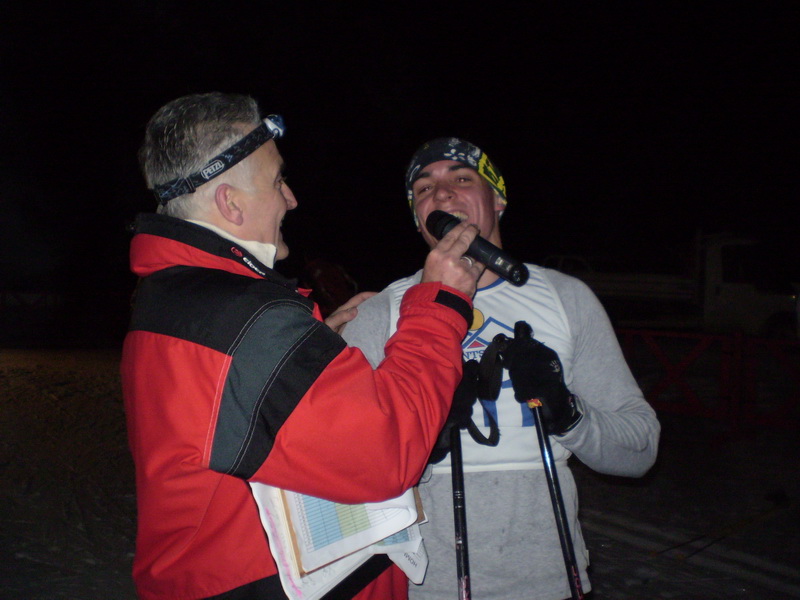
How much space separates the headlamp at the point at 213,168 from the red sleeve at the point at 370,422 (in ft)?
2.06

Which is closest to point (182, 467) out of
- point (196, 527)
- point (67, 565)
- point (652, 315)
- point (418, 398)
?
point (196, 527)

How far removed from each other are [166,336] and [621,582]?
4125 millimetres

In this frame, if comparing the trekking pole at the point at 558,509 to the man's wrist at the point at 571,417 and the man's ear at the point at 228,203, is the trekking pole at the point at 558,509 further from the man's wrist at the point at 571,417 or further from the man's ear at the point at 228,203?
the man's ear at the point at 228,203

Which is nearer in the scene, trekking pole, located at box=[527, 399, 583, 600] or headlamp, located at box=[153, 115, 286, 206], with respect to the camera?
headlamp, located at box=[153, 115, 286, 206]

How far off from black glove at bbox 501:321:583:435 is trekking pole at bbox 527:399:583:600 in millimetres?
22

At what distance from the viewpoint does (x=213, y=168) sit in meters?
1.66

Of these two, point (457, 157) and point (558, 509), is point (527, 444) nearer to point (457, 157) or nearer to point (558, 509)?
point (558, 509)

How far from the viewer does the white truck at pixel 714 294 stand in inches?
543

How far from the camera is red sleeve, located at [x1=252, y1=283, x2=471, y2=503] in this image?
1360 mm

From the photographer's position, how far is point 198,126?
5.52 ft

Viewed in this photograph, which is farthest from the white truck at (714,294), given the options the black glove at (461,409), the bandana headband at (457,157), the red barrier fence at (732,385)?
the black glove at (461,409)

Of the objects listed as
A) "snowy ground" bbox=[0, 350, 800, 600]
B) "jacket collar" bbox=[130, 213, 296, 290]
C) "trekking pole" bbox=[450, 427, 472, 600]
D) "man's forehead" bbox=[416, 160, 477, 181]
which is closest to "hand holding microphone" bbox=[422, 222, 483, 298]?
"jacket collar" bbox=[130, 213, 296, 290]

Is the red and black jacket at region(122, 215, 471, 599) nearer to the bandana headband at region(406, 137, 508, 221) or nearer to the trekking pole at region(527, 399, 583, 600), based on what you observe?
the trekking pole at region(527, 399, 583, 600)

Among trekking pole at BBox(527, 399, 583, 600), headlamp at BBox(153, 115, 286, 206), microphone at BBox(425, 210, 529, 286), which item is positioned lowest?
trekking pole at BBox(527, 399, 583, 600)
